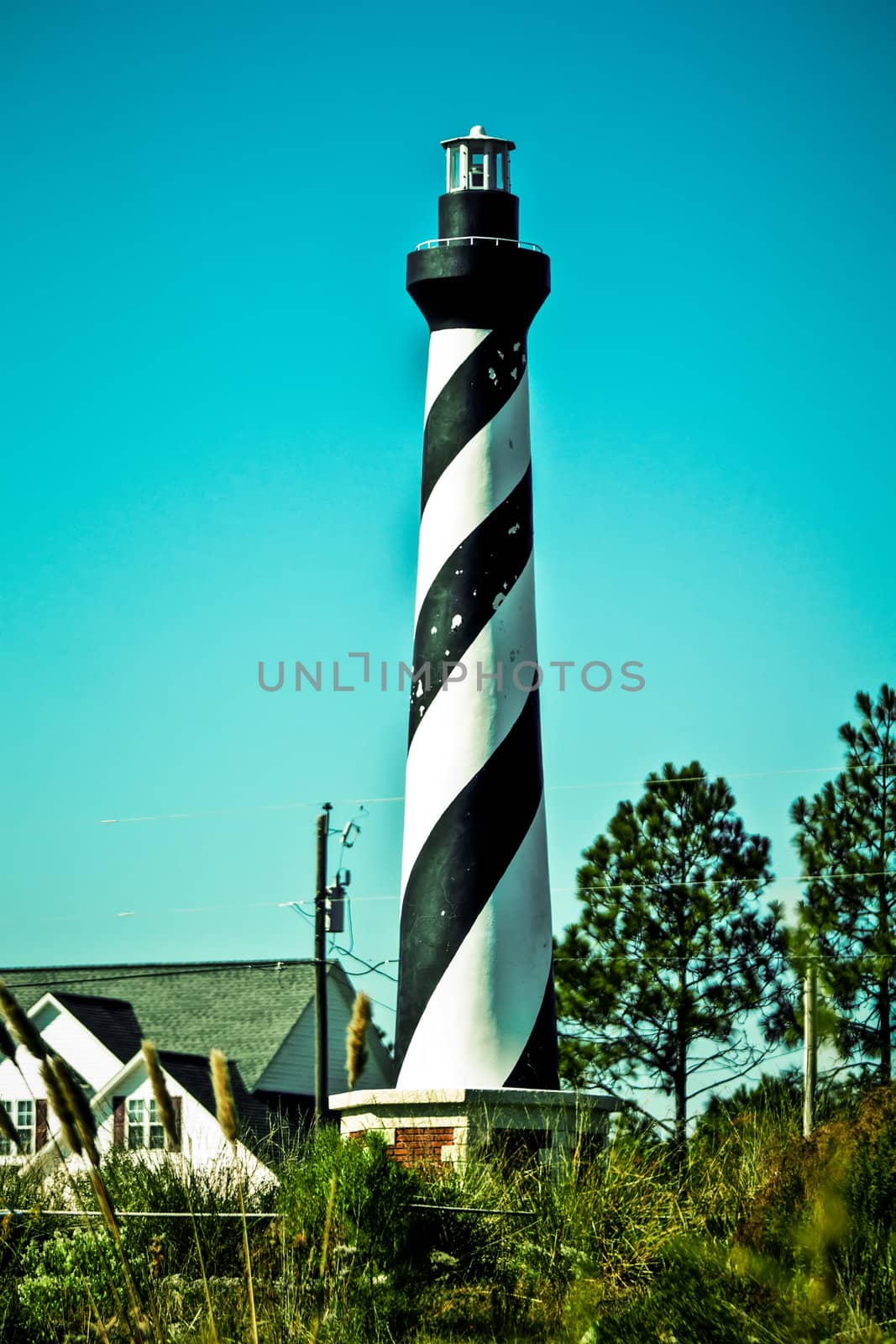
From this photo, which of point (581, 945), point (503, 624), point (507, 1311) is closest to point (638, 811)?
point (581, 945)

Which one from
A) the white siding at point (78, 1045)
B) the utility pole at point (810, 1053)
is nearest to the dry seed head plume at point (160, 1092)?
the utility pole at point (810, 1053)

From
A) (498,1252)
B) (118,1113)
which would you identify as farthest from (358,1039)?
(118,1113)

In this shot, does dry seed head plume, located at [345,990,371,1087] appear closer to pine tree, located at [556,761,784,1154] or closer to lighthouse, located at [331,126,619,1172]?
lighthouse, located at [331,126,619,1172]

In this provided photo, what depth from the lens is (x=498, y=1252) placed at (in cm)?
919

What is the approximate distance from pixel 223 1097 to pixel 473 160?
11652mm

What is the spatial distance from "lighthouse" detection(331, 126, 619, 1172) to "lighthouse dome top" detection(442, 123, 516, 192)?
0.41 metres

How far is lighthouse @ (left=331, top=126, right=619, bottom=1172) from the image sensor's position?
504 inches

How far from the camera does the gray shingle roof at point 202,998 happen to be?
41.4m

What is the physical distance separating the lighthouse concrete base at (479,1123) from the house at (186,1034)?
956 inches

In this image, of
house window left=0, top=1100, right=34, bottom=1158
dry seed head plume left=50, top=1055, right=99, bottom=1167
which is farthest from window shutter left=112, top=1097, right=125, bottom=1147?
dry seed head plume left=50, top=1055, right=99, bottom=1167

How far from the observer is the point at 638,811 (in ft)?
91.1

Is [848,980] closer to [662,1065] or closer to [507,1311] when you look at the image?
[662,1065]

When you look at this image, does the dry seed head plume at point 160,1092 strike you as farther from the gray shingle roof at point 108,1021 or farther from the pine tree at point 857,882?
the gray shingle roof at point 108,1021

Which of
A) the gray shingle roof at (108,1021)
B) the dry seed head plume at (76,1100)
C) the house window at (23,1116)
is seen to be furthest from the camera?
the gray shingle roof at (108,1021)
